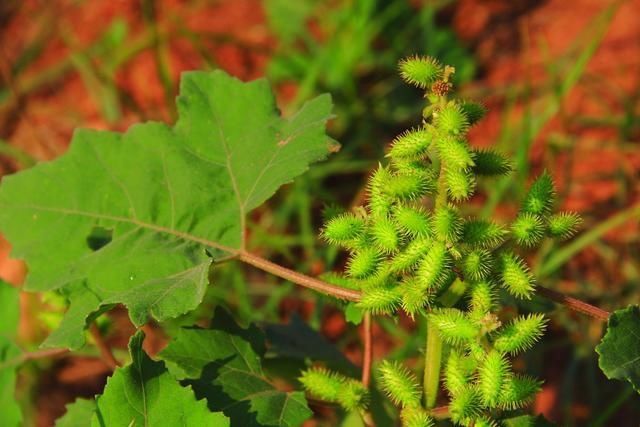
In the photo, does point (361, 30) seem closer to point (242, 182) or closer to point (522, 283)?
point (242, 182)

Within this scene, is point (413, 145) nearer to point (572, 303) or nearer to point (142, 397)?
point (572, 303)

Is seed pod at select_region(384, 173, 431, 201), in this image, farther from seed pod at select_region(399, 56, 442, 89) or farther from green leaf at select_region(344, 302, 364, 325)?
green leaf at select_region(344, 302, 364, 325)

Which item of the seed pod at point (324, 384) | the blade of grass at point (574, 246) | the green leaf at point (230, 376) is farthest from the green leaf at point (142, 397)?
the blade of grass at point (574, 246)

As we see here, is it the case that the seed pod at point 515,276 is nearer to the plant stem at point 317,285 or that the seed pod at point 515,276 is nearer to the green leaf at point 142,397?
the plant stem at point 317,285

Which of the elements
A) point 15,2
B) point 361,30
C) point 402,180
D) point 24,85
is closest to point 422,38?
point 361,30

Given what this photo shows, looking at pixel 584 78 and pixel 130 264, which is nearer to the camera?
pixel 130 264

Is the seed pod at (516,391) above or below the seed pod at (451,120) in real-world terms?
below
